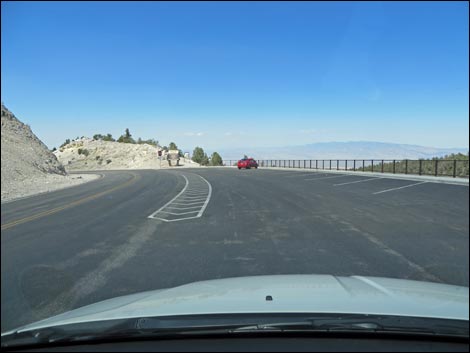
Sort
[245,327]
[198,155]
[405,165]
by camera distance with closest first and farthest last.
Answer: [245,327] → [405,165] → [198,155]

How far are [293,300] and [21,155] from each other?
2.32 metres

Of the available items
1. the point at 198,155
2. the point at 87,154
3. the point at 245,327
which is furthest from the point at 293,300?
the point at 198,155

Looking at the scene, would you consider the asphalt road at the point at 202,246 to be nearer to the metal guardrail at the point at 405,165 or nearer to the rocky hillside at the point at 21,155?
the rocky hillside at the point at 21,155

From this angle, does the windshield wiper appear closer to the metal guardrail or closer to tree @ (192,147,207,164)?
the metal guardrail

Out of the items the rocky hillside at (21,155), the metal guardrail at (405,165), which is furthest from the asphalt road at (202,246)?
the metal guardrail at (405,165)

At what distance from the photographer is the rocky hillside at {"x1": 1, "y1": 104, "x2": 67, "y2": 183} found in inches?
91.0

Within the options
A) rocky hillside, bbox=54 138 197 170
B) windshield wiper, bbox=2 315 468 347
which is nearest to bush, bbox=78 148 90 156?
rocky hillside, bbox=54 138 197 170

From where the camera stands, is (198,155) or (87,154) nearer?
(87,154)

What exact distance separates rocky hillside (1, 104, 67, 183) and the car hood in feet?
3.19

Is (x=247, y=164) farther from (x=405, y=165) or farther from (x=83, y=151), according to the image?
(x=83, y=151)

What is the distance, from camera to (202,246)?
700cm

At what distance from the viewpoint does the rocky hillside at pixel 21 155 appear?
2.31 metres

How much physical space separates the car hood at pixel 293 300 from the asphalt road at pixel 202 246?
73 centimetres

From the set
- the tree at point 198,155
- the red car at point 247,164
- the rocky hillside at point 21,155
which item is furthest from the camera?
the tree at point 198,155
